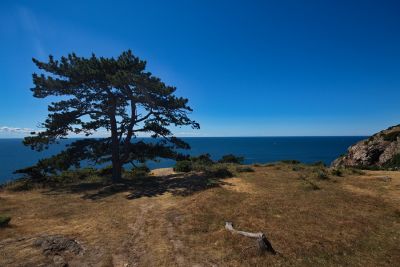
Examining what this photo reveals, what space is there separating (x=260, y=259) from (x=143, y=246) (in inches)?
164

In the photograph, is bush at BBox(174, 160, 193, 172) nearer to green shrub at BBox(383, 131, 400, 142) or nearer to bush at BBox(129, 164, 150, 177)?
bush at BBox(129, 164, 150, 177)

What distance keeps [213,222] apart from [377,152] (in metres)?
33.1

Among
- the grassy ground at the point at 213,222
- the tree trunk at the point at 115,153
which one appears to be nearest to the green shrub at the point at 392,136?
the grassy ground at the point at 213,222

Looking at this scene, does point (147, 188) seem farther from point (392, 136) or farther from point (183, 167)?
point (392, 136)

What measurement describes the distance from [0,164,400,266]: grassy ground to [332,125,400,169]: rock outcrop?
14.9m

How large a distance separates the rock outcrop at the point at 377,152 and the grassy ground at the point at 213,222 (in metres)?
14.9

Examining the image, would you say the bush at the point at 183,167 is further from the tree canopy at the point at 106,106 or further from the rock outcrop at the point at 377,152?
the rock outcrop at the point at 377,152

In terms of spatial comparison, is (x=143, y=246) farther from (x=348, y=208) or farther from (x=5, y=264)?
(x=348, y=208)

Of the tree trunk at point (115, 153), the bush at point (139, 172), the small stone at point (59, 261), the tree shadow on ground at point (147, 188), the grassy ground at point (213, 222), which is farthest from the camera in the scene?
the bush at point (139, 172)

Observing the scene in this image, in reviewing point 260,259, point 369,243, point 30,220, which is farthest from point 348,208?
point 30,220

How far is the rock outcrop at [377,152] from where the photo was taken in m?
33.6

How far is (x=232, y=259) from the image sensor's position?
8617 millimetres

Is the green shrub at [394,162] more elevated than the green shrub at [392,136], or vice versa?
the green shrub at [392,136]

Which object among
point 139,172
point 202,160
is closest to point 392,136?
point 202,160
